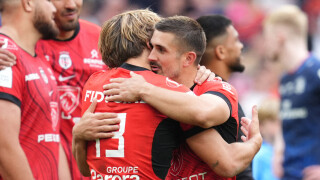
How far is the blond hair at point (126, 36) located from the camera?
3705 millimetres

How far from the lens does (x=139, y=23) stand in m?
3.77

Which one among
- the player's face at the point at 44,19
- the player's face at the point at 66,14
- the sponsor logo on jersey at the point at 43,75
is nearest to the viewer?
the sponsor logo on jersey at the point at 43,75

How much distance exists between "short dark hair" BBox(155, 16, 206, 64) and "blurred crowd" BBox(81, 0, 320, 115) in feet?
28.9

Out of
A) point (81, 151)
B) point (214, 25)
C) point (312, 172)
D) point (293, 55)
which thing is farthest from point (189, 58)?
point (293, 55)

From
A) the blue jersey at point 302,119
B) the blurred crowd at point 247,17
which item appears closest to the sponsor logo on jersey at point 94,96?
the blue jersey at point 302,119

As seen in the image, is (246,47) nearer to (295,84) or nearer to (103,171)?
(295,84)

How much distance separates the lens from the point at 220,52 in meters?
4.85

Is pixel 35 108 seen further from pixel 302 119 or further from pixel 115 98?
pixel 302 119

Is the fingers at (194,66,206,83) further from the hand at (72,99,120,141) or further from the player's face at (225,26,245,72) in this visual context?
the player's face at (225,26,245,72)

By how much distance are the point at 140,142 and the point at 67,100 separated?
203cm

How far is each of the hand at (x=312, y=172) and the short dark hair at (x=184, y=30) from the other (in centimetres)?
341

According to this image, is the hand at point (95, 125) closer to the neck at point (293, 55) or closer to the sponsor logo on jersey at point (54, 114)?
the sponsor logo on jersey at point (54, 114)

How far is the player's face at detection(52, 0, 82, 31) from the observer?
17.6 feet

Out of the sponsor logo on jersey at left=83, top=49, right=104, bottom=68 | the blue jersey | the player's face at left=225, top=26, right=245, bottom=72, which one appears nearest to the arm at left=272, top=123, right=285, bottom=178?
the blue jersey
